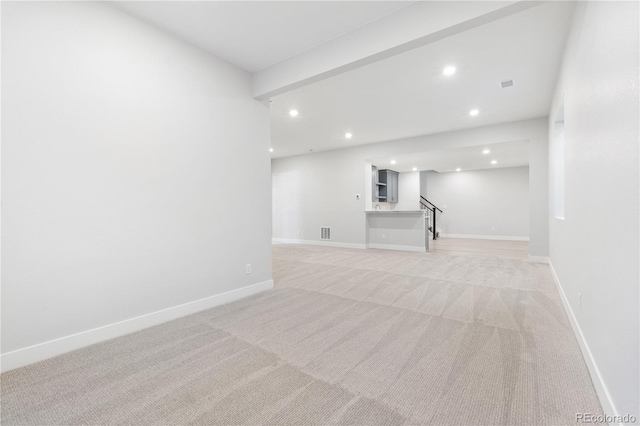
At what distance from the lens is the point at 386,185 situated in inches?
346

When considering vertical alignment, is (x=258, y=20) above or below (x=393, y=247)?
above

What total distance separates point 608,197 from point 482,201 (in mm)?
9351

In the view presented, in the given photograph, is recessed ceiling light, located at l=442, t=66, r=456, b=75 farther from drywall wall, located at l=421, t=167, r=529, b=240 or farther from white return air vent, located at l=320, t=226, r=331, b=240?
drywall wall, located at l=421, t=167, r=529, b=240

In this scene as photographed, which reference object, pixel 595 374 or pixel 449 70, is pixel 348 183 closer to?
pixel 449 70

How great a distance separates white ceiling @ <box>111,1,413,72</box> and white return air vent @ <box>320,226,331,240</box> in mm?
5352

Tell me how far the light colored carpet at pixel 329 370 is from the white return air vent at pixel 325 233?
4.71m

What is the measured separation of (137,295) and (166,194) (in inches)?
34.9

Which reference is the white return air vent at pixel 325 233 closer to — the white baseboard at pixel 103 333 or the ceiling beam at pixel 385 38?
the white baseboard at pixel 103 333

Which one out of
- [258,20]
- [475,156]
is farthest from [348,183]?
[258,20]

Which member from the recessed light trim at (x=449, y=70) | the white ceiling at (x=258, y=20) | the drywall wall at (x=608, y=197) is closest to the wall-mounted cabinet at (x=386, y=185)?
the recessed light trim at (x=449, y=70)

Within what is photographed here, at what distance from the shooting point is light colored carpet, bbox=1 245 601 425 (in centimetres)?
132

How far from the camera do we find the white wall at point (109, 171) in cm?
174

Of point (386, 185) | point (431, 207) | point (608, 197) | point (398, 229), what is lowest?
point (398, 229)

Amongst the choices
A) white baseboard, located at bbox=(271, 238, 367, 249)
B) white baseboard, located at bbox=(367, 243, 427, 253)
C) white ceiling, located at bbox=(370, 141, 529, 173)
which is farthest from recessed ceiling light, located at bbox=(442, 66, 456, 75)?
white baseboard, located at bbox=(271, 238, 367, 249)
